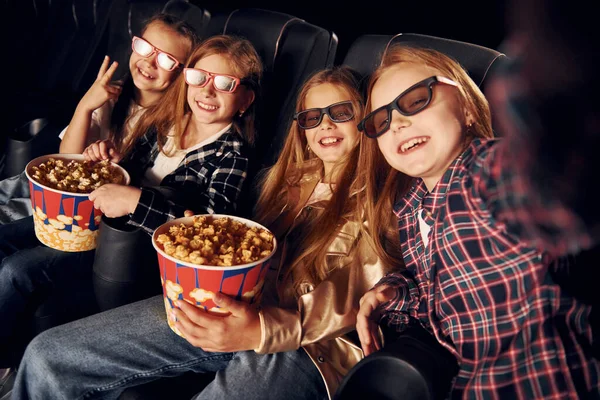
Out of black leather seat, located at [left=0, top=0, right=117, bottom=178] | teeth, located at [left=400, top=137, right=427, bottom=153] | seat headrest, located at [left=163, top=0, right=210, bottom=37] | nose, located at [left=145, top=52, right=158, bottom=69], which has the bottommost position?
black leather seat, located at [left=0, top=0, right=117, bottom=178]

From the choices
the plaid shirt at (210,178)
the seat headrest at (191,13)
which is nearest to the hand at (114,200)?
the plaid shirt at (210,178)

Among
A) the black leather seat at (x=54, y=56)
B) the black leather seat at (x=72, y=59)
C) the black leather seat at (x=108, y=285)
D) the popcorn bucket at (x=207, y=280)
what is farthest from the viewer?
the black leather seat at (x=54, y=56)

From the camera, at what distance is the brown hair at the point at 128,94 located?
178cm

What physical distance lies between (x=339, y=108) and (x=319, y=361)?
0.63 meters

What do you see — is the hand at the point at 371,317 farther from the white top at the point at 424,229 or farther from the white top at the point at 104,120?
the white top at the point at 104,120

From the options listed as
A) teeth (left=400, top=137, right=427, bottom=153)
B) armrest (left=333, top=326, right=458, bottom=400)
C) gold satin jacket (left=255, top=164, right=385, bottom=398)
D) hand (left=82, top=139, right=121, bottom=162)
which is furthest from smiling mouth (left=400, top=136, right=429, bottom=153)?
hand (left=82, top=139, right=121, bottom=162)

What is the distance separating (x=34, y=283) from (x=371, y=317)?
35.6 inches

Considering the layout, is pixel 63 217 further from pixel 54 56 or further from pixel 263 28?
pixel 54 56

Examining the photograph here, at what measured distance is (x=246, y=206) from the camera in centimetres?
167

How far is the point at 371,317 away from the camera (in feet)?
3.64

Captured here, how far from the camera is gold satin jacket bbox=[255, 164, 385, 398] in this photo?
1.12 meters

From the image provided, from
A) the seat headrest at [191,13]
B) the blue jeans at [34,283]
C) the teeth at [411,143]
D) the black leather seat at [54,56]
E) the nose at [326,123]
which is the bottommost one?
the blue jeans at [34,283]

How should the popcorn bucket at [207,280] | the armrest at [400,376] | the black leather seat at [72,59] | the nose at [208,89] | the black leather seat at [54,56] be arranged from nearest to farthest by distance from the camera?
the armrest at [400,376] < the popcorn bucket at [207,280] < the nose at [208,89] < the black leather seat at [72,59] < the black leather seat at [54,56]

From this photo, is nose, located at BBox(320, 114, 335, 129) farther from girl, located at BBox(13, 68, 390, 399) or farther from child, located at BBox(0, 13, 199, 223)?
child, located at BBox(0, 13, 199, 223)
